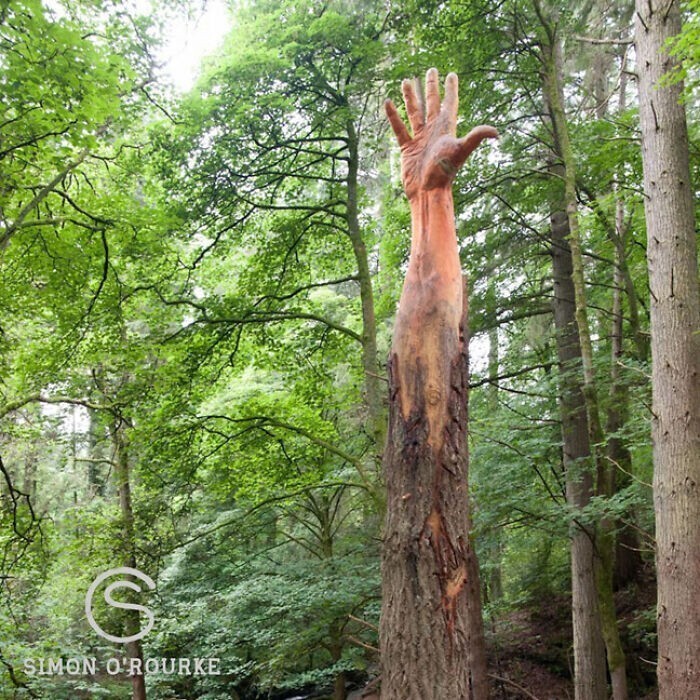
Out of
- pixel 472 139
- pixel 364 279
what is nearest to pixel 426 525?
pixel 472 139

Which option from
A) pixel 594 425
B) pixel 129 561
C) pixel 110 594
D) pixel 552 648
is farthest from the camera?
pixel 552 648

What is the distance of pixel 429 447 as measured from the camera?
2.85 meters

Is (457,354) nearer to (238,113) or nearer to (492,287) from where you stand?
(238,113)

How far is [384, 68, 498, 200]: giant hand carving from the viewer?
3254 millimetres

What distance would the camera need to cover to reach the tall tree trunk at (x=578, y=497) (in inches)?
267

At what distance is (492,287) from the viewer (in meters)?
7.82

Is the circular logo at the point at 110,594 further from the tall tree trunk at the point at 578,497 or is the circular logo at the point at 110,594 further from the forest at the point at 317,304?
the tall tree trunk at the point at 578,497

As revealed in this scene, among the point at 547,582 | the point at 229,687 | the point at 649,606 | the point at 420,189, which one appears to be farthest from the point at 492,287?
the point at 229,687

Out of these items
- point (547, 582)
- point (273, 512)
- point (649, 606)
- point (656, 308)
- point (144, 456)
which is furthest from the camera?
point (547, 582)

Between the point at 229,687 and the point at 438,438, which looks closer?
the point at 438,438

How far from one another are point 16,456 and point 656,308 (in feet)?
34.3

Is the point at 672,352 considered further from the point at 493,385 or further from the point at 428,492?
the point at 493,385

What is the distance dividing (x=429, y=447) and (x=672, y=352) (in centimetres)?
288

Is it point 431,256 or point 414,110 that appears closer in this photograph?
point 431,256
